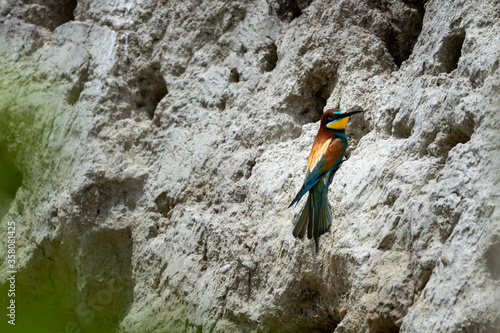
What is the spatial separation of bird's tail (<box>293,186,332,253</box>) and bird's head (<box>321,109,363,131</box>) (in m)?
0.31

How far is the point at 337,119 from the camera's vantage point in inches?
113

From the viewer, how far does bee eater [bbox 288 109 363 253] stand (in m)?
2.71

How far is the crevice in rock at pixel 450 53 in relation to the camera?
8.66 ft

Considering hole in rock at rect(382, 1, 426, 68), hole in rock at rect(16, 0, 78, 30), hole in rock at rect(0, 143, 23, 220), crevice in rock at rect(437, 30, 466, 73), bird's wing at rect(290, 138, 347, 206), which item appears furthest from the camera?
hole in rock at rect(16, 0, 78, 30)

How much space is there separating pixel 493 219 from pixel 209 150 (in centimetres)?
196

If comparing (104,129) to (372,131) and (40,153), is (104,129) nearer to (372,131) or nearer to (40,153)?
(40,153)

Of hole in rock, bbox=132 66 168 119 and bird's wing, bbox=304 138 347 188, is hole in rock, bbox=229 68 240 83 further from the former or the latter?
bird's wing, bbox=304 138 347 188

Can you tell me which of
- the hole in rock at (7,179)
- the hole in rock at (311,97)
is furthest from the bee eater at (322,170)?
the hole in rock at (7,179)

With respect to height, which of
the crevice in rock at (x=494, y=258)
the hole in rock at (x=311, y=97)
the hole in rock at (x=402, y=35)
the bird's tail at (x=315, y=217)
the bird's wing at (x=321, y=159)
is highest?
the hole in rock at (x=402, y=35)

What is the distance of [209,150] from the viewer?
3.57 metres

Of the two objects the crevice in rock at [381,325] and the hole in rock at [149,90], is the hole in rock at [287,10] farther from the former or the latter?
the crevice in rock at [381,325]

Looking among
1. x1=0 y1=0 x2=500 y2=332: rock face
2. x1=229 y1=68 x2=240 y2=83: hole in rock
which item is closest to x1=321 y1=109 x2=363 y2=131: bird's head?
x1=0 y1=0 x2=500 y2=332: rock face

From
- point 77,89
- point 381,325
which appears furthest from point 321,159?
point 77,89

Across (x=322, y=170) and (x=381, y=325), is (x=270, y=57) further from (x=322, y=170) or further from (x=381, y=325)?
(x=381, y=325)
